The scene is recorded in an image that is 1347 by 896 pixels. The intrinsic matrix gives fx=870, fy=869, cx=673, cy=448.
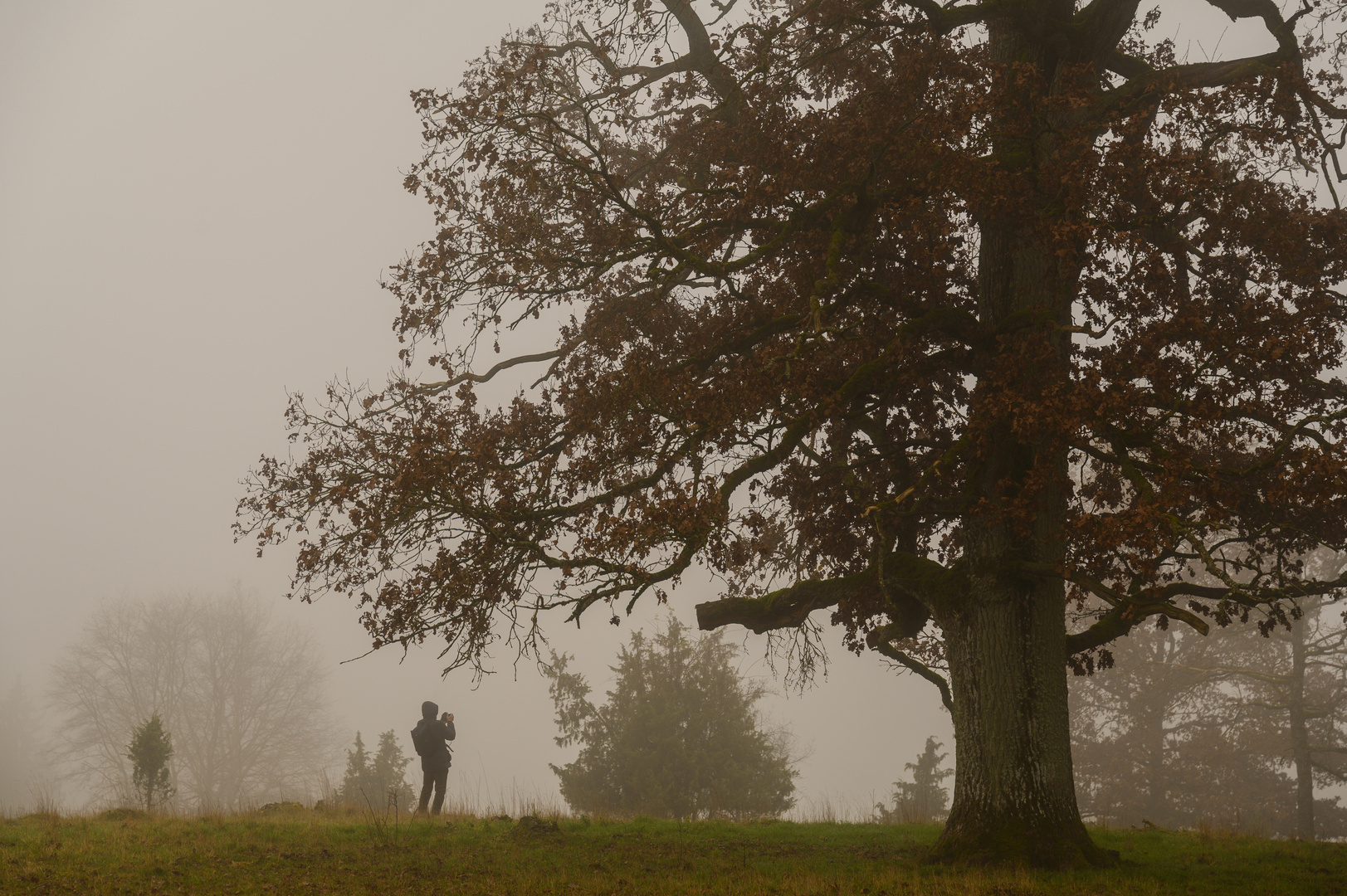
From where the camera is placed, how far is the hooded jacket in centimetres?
1675

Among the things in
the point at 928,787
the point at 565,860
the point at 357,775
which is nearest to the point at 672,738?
the point at 928,787

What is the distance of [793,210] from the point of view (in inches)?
411

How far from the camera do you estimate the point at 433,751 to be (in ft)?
55.4

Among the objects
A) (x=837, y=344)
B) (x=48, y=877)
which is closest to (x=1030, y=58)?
(x=837, y=344)

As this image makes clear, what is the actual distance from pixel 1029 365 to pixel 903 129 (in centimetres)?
310

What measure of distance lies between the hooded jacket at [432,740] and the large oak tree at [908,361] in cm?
617

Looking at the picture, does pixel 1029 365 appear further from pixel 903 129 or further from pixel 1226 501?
pixel 903 129

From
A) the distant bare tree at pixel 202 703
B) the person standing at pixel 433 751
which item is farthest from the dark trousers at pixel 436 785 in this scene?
the distant bare tree at pixel 202 703

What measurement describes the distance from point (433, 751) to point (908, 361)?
12.1 m

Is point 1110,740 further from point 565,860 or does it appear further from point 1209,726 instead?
point 565,860

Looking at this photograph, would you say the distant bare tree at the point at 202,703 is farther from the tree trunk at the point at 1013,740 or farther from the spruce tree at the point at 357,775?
the tree trunk at the point at 1013,740

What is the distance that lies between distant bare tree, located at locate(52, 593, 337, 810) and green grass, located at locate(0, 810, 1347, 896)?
41830mm

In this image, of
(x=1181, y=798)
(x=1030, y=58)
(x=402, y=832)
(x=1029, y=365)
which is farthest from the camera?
(x=1181, y=798)

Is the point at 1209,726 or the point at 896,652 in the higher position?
the point at 896,652
